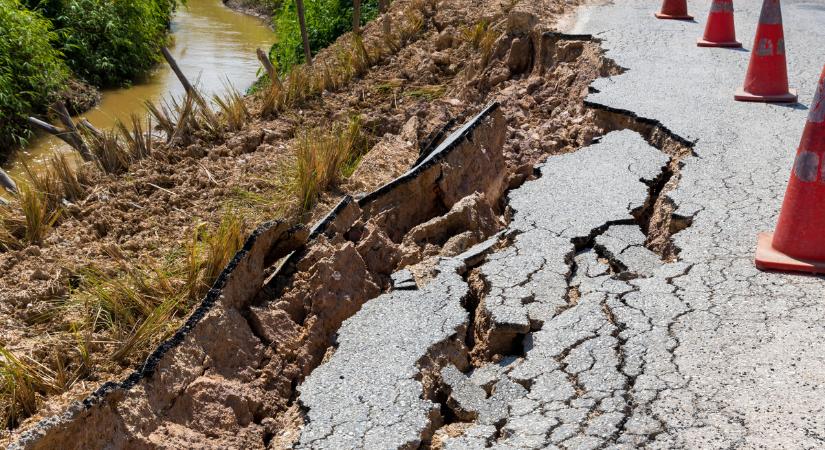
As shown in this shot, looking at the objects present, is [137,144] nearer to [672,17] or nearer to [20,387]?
[20,387]

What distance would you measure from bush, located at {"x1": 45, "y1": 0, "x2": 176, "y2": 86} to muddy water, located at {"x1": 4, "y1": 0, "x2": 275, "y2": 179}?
31cm

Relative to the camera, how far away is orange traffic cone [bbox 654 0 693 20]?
9289mm

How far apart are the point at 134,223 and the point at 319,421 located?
3.20 m

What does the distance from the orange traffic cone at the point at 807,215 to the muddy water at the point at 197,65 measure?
8.26 meters

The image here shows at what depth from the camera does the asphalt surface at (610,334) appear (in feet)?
9.92

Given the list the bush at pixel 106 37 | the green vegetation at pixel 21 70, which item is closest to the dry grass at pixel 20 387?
the green vegetation at pixel 21 70

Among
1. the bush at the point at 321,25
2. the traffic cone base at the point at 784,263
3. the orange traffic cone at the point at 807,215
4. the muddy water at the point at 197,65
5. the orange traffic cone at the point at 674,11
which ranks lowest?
the muddy water at the point at 197,65

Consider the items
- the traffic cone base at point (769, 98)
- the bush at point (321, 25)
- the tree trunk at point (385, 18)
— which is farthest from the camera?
the bush at point (321, 25)

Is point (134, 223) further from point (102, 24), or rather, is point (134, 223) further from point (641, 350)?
point (102, 24)

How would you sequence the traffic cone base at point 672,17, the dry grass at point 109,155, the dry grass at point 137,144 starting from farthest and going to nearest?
the traffic cone base at point 672,17 < the dry grass at point 137,144 < the dry grass at point 109,155

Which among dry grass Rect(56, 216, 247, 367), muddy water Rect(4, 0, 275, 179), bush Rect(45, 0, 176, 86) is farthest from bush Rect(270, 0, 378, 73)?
dry grass Rect(56, 216, 247, 367)

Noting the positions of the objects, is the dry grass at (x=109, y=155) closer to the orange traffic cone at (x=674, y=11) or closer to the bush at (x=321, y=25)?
the orange traffic cone at (x=674, y=11)

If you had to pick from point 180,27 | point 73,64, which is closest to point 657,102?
point 73,64

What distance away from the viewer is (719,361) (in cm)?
331
